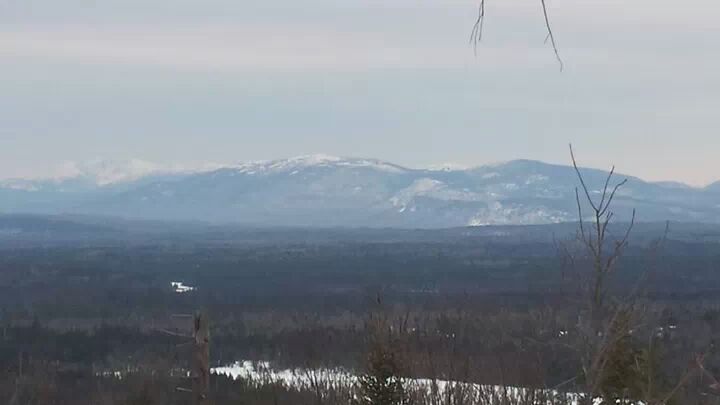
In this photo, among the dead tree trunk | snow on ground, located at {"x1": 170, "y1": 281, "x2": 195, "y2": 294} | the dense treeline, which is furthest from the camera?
snow on ground, located at {"x1": 170, "y1": 281, "x2": 195, "y2": 294}

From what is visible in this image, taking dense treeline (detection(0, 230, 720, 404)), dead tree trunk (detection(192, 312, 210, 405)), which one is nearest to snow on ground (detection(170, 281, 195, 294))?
dense treeline (detection(0, 230, 720, 404))

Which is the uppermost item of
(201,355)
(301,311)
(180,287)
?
(201,355)

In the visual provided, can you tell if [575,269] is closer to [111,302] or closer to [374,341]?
[374,341]

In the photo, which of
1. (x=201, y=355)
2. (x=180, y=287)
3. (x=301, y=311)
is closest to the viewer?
(x=201, y=355)

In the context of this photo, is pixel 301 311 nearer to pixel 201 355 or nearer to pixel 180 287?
pixel 180 287

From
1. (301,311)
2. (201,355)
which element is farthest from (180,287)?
(201,355)

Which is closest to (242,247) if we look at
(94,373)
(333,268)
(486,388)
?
(333,268)

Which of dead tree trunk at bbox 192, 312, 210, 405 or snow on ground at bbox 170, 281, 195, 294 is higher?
dead tree trunk at bbox 192, 312, 210, 405

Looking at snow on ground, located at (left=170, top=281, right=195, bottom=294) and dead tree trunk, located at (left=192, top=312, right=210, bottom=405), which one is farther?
snow on ground, located at (left=170, top=281, right=195, bottom=294)

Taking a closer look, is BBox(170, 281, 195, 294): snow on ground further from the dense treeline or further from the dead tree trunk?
the dead tree trunk

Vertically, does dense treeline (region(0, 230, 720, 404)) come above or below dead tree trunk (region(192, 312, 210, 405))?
below

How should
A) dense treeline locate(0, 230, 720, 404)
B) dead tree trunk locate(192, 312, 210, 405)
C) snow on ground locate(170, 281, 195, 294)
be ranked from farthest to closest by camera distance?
1. snow on ground locate(170, 281, 195, 294)
2. dense treeline locate(0, 230, 720, 404)
3. dead tree trunk locate(192, 312, 210, 405)
